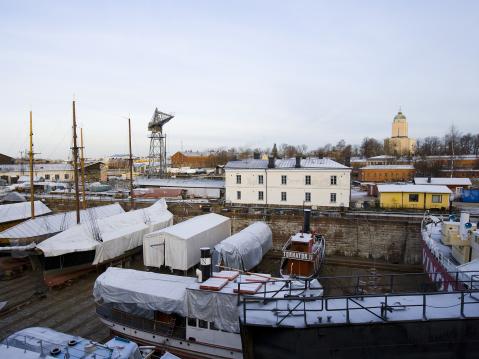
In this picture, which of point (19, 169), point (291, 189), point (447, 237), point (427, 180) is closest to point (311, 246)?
point (447, 237)

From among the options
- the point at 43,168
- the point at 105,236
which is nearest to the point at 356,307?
the point at 105,236

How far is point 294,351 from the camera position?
7.30 m

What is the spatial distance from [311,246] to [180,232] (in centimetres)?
759

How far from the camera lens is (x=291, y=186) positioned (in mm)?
30984

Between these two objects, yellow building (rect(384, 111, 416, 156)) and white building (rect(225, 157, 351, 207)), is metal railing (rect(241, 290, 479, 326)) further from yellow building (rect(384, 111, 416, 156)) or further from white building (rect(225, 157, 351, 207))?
yellow building (rect(384, 111, 416, 156))

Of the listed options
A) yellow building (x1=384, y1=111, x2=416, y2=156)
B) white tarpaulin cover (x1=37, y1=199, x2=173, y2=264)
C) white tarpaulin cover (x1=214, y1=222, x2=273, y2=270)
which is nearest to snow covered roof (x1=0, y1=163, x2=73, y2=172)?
white tarpaulin cover (x1=37, y1=199, x2=173, y2=264)

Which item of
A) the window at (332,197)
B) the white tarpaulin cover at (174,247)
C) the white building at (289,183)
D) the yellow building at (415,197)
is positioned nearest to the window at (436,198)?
the yellow building at (415,197)

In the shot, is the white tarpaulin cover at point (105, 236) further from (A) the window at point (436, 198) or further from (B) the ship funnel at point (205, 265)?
(A) the window at point (436, 198)

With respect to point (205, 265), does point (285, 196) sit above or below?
above

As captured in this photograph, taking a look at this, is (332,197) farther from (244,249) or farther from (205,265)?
(205,265)

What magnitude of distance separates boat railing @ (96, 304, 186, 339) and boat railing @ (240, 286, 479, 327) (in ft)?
16.4

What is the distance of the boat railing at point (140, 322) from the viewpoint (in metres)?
11.8

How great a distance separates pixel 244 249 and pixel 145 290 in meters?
7.01

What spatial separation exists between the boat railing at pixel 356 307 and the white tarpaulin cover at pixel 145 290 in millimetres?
4456
